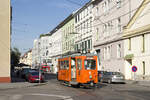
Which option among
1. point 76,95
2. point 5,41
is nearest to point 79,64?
point 76,95

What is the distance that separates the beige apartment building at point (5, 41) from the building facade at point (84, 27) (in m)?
23.6

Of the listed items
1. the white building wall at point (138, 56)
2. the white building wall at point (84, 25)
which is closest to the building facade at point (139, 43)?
the white building wall at point (138, 56)

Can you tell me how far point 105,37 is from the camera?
164ft

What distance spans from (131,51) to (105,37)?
10401mm

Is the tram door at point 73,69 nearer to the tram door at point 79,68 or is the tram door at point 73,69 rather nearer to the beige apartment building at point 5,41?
the tram door at point 79,68

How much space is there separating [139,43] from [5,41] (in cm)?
1722

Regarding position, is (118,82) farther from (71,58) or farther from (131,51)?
(71,58)

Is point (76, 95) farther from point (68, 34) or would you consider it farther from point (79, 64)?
point (68, 34)

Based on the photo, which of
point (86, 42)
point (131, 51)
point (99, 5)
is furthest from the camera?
point (86, 42)

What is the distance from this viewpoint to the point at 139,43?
124ft

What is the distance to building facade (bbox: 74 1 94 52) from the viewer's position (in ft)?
188

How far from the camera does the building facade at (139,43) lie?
3596 cm

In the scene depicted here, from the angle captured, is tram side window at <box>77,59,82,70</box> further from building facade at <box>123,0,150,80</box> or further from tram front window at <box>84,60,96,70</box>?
building facade at <box>123,0,150,80</box>

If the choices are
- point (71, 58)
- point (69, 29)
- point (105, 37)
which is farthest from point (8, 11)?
point (69, 29)
